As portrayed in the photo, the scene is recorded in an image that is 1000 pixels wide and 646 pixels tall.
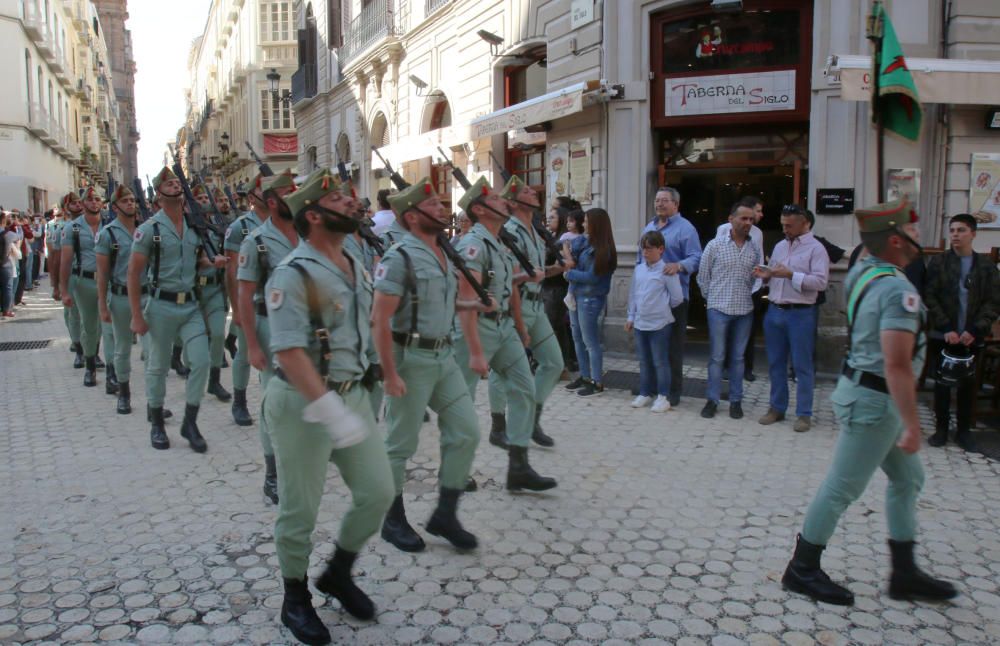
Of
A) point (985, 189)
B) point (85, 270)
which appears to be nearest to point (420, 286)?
point (85, 270)

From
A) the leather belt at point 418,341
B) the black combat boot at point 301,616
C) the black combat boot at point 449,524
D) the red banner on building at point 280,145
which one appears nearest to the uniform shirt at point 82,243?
the leather belt at point 418,341

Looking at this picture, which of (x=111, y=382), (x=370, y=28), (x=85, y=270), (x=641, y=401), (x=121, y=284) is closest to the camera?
(x=121, y=284)

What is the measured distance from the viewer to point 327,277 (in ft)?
10.8

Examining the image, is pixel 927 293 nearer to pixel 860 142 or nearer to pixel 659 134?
pixel 860 142

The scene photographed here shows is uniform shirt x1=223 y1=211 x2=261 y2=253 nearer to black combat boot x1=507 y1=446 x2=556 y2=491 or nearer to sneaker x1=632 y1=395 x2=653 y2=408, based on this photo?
black combat boot x1=507 y1=446 x2=556 y2=491

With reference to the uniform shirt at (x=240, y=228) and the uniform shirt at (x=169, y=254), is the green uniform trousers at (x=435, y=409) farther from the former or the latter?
the uniform shirt at (x=169, y=254)

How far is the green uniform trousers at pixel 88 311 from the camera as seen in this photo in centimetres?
888

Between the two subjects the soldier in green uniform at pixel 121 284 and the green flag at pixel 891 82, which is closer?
the green flag at pixel 891 82

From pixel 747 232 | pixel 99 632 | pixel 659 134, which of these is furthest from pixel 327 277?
pixel 659 134

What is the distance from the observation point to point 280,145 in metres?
39.7

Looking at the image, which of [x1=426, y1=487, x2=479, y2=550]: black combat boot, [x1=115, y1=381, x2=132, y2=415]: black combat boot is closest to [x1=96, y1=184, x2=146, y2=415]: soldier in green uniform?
[x1=115, y1=381, x2=132, y2=415]: black combat boot

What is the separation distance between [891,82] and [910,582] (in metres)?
3.48

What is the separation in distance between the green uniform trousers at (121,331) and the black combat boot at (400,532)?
13.9 ft

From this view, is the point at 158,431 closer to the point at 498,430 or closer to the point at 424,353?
the point at 498,430
